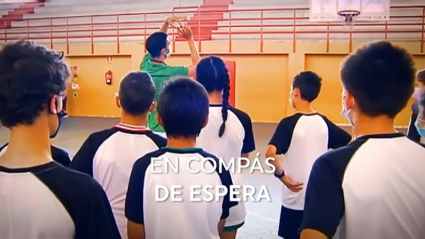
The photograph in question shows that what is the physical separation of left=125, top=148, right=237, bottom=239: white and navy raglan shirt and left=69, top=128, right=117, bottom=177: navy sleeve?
40 cm

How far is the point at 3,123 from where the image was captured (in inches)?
43.9

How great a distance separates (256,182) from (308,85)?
343 centimetres

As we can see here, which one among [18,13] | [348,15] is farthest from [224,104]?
[18,13]

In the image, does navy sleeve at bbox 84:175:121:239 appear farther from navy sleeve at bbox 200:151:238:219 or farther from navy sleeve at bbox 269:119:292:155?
navy sleeve at bbox 269:119:292:155

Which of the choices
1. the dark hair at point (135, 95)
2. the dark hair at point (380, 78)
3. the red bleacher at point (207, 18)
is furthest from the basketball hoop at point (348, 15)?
the dark hair at point (380, 78)

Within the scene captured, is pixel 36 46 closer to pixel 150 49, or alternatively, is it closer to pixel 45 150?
pixel 45 150

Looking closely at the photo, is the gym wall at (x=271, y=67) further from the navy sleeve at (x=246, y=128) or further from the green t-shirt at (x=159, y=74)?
the navy sleeve at (x=246, y=128)

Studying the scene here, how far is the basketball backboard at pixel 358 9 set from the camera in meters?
8.02

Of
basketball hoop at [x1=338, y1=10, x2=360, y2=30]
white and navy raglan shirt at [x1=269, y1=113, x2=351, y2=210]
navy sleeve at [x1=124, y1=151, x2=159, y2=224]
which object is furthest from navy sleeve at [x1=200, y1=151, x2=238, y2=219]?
basketball hoop at [x1=338, y1=10, x2=360, y2=30]

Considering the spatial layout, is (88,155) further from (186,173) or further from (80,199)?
(80,199)

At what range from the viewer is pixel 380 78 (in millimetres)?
1173

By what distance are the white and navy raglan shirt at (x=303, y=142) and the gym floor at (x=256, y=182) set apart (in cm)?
142

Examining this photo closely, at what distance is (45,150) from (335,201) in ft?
2.79

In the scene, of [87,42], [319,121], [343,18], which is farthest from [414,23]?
[87,42]
